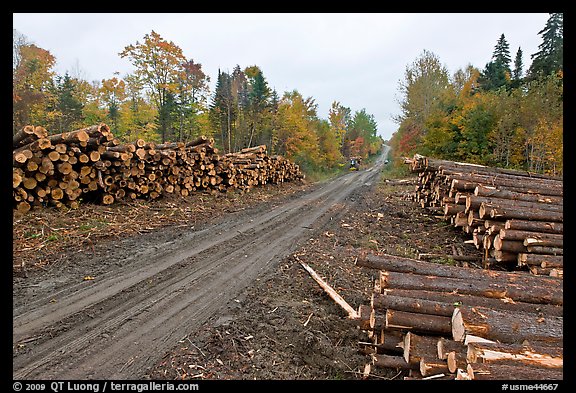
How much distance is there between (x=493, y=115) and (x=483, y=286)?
75.4ft

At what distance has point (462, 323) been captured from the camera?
9.05 feet

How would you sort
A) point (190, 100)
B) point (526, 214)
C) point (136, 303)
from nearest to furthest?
point (136, 303), point (526, 214), point (190, 100)

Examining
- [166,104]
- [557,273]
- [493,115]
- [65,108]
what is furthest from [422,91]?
[65,108]

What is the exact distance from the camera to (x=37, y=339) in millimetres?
3684

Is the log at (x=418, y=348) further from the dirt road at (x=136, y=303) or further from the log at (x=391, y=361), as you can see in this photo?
the dirt road at (x=136, y=303)

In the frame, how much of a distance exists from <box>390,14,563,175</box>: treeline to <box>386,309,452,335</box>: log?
63.9 ft

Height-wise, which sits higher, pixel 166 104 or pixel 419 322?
pixel 166 104

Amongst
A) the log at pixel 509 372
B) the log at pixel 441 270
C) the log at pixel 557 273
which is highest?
the log at pixel 441 270

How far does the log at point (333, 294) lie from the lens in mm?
4750

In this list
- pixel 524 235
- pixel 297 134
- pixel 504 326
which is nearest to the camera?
pixel 504 326

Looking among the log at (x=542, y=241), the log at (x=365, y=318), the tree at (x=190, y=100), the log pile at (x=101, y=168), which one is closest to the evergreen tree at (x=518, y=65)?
the tree at (x=190, y=100)

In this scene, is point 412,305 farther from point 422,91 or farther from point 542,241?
point 422,91

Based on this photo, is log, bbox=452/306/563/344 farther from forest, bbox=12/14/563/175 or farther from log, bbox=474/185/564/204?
forest, bbox=12/14/563/175

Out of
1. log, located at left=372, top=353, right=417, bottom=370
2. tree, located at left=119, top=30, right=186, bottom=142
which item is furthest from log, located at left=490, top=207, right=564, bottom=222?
tree, located at left=119, top=30, right=186, bottom=142
